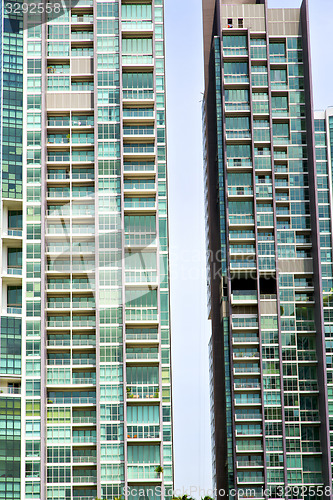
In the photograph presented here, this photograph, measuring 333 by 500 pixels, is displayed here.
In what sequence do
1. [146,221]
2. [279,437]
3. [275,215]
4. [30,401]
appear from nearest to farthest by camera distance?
1. [30,401]
2. [146,221]
3. [279,437]
4. [275,215]

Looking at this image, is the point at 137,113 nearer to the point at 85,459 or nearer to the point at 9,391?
the point at 9,391

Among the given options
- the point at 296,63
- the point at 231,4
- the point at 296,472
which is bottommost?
the point at 296,472

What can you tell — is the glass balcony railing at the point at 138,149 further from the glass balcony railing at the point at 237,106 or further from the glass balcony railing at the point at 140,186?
the glass balcony railing at the point at 237,106

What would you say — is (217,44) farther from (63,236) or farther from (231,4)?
(63,236)

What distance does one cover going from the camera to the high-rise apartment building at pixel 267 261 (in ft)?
367

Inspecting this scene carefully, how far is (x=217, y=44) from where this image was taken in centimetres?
12481

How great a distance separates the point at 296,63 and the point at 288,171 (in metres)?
14.6

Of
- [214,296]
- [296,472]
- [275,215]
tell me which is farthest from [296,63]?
[296,472]

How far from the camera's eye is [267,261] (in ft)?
387

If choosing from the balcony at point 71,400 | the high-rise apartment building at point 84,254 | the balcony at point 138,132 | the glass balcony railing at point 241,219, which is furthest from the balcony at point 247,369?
the balcony at point 138,132

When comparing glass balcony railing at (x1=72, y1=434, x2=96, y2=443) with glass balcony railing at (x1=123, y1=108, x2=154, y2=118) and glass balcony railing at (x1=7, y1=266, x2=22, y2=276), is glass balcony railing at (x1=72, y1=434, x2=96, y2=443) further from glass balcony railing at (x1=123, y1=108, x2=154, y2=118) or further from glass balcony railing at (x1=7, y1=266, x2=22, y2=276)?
glass balcony railing at (x1=123, y1=108, x2=154, y2=118)

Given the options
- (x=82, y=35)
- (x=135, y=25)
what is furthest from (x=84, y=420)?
(x=135, y=25)

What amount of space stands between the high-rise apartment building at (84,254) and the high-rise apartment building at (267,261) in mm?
16504

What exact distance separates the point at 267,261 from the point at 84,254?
26520 millimetres
